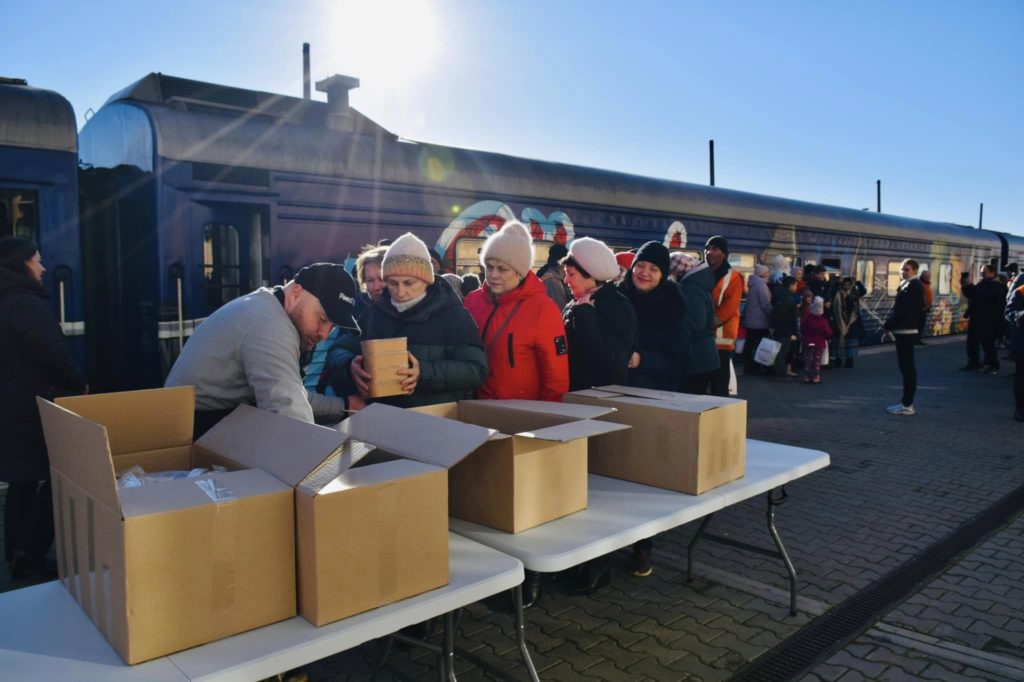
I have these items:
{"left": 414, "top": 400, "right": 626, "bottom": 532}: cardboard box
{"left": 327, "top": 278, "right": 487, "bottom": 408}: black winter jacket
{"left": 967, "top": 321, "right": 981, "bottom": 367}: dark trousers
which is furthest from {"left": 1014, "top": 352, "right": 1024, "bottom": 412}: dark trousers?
{"left": 414, "top": 400, "right": 626, "bottom": 532}: cardboard box

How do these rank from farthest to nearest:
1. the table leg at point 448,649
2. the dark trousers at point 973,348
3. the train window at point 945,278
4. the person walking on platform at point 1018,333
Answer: the train window at point 945,278, the dark trousers at point 973,348, the person walking on platform at point 1018,333, the table leg at point 448,649

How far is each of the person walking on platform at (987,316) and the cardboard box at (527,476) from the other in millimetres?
12322

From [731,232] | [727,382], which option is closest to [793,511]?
[727,382]

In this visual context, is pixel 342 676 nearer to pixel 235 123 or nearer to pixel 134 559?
pixel 134 559

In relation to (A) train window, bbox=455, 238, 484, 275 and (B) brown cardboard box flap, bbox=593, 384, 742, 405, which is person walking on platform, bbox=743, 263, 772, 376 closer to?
(A) train window, bbox=455, 238, 484, 275

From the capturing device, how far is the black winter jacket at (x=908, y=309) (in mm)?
7957

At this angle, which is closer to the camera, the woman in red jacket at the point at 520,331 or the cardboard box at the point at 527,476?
the cardboard box at the point at 527,476

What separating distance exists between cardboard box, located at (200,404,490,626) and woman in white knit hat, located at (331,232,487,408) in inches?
53.3

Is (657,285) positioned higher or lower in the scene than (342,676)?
higher

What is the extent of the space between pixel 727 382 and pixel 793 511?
5.39ft

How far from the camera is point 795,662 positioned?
313cm

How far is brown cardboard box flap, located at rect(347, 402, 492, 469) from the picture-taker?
1910mm

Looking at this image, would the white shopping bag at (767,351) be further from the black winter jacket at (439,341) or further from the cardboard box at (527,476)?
the cardboard box at (527,476)

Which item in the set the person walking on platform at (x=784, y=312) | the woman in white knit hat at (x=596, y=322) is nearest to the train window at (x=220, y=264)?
the woman in white knit hat at (x=596, y=322)
